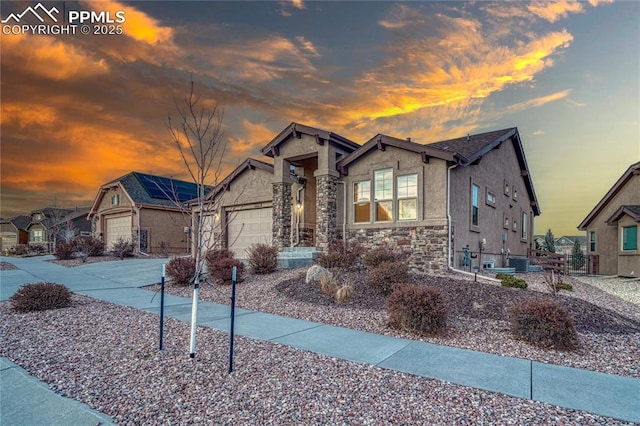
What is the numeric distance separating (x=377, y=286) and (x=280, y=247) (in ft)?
26.3

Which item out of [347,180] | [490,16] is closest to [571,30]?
[490,16]

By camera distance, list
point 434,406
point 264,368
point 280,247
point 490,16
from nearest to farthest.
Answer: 1. point 434,406
2. point 264,368
3. point 490,16
4. point 280,247

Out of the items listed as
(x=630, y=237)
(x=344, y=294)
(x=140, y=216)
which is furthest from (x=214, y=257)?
(x=630, y=237)

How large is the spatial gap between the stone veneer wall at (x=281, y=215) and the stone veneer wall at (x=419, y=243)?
4.18 m

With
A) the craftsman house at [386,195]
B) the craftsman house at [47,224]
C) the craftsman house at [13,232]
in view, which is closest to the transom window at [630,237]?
the craftsman house at [386,195]

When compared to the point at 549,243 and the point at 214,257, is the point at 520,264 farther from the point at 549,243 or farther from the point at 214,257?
the point at 549,243

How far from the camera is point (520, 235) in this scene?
20.8 meters

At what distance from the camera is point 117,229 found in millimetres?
28281

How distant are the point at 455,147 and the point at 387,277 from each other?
27.7 ft

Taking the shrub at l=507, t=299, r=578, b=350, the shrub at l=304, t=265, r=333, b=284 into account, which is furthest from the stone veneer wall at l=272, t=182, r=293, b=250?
the shrub at l=507, t=299, r=578, b=350

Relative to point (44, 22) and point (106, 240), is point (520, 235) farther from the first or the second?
point (106, 240)

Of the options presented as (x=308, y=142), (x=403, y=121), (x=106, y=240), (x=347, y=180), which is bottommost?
(x=106, y=240)

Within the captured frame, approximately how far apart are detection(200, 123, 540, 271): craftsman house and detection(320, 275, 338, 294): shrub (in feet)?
13.0

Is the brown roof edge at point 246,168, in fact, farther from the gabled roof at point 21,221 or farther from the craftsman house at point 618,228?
the gabled roof at point 21,221
